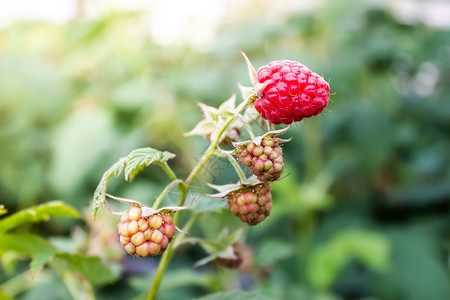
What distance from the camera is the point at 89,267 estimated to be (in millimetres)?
963

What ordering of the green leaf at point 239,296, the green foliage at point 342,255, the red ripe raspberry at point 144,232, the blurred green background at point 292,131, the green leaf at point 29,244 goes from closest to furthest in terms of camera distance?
the red ripe raspberry at point 144,232, the green leaf at point 239,296, the green leaf at point 29,244, the green foliage at point 342,255, the blurred green background at point 292,131

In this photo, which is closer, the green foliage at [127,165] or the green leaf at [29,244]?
the green foliage at [127,165]

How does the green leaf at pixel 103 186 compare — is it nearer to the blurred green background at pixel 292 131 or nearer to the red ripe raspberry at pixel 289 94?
the red ripe raspberry at pixel 289 94

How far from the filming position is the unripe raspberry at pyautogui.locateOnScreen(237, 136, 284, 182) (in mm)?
670

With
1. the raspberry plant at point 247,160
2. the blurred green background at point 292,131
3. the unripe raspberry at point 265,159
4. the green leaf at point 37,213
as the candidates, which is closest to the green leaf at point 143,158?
the raspberry plant at point 247,160

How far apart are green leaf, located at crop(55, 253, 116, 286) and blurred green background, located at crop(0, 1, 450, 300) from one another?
0.92 meters

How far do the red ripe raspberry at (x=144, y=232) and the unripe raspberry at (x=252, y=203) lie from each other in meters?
Result: 0.11

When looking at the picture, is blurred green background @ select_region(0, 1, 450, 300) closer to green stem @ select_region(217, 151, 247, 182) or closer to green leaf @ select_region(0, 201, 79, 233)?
green leaf @ select_region(0, 201, 79, 233)

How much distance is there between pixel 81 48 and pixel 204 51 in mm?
793

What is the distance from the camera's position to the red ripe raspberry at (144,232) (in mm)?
653

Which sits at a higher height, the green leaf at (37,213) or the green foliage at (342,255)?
the green leaf at (37,213)

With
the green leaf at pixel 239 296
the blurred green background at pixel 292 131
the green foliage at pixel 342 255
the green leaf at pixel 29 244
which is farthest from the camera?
the blurred green background at pixel 292 131

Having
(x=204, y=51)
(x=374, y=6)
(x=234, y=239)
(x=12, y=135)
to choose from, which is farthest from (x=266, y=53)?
(x=234, y=239)

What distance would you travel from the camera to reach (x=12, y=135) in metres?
2.84
